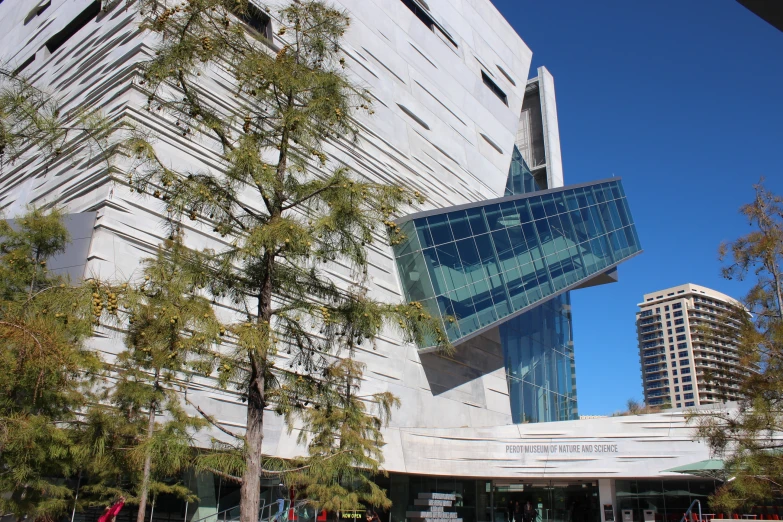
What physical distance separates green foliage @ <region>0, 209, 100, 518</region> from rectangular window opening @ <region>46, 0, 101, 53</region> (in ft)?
40.8

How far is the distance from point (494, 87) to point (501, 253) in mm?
13626

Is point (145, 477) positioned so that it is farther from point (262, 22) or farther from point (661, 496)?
point (661, 496)

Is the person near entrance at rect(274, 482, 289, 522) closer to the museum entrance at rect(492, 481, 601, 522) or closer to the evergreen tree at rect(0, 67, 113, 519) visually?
the evergreen tree at rect(0, 67, 113, 519)

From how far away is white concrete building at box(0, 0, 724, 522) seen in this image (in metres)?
19.0

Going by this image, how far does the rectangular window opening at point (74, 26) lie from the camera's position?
77.0 ft

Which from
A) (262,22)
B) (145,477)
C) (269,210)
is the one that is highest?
(262,22)

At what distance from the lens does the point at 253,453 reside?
6918mm

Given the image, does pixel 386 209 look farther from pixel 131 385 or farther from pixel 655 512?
pixel 655 512

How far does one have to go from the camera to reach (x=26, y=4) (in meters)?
29.1

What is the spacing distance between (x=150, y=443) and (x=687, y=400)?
14618cm

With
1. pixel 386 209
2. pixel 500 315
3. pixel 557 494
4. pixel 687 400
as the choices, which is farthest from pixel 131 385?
pixel 687 400

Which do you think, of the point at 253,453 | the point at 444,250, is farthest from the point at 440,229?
the point at 253,453

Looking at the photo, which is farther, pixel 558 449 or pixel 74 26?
pixel 558 449

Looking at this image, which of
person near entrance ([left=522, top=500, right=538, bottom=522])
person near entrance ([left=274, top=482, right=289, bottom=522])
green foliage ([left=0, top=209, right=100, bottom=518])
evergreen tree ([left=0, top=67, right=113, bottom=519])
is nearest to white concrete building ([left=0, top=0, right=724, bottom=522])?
person near entrance ([left=522, top=500, right=538, bottom=522])
